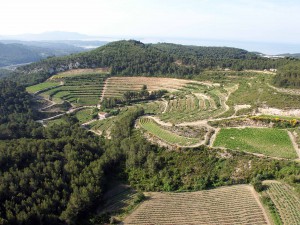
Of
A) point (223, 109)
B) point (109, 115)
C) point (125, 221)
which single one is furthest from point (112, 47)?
point (125, 221)

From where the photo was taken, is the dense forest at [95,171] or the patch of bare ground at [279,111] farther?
the patch of bare ground at [279,111]

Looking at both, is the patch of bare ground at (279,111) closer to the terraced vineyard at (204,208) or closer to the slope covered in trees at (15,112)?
the terraced vineyard at (204,208)

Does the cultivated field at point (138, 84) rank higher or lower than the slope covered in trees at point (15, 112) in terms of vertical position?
higher

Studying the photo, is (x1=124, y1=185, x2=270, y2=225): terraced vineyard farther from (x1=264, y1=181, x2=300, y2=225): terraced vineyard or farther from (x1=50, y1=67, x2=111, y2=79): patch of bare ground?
(x1=50, y1=67, x2=111, y2=79): patch of bare ground

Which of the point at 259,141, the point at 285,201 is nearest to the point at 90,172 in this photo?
the point at 285,201

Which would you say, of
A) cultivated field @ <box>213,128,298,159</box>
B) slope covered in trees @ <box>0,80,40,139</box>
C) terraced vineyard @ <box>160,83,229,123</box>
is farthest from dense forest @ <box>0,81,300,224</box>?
slope covered in trees @ <box>0,80,40,139</box>

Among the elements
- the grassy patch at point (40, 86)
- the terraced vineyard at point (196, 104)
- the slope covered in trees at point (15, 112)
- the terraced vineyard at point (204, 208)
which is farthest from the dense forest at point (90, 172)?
the grassy patch at point (40, 86)

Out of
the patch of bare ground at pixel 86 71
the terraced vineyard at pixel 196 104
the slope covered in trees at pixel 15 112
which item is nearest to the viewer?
the terraced vineyard at pixel 196 104
